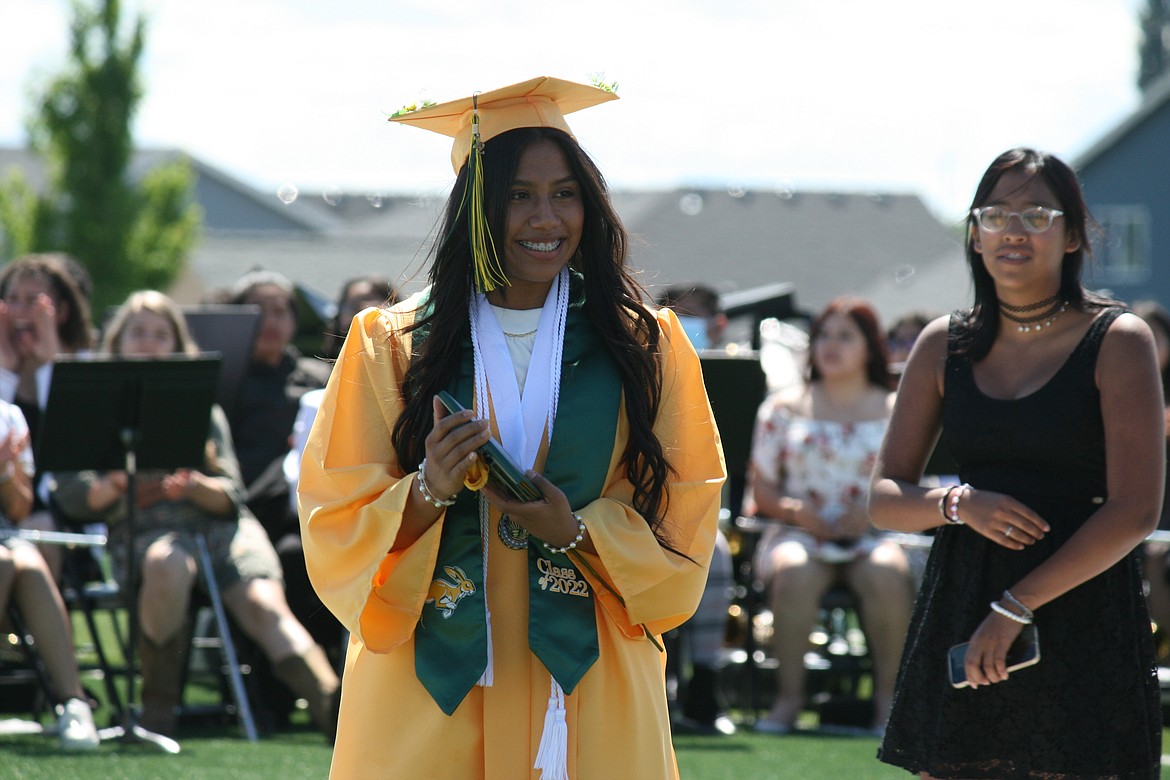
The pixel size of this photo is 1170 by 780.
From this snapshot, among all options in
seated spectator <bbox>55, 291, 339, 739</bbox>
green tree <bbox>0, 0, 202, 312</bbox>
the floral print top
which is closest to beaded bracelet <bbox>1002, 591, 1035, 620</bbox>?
seated spectator <bbox>55, 291, 339, 739</bbox>

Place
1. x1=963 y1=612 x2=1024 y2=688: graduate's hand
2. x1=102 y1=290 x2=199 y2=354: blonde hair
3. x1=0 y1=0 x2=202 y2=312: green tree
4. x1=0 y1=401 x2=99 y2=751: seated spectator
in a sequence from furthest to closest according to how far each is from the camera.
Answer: x1=0 y1=0 x2=202 y2=312: green tree < x1=102 y1=290 x2=199 y2=354: blonde hair < x1=0 y1=401 x2=99 y2=751: seated spectator < x1=963 y1=612 x2=1024 y2=688: graduate's hand

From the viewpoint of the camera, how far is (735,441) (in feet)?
23.5

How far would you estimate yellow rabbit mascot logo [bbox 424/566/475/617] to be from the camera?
268cm

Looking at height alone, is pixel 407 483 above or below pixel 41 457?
above

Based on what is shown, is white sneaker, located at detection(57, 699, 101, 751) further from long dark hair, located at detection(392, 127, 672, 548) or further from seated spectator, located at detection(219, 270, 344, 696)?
long dark hair, located at detection(392, 127, 672, 548)

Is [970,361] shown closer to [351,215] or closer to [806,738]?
[806,738]

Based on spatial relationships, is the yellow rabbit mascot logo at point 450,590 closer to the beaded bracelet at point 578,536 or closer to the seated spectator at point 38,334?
the beaded bracelet at point 578,536

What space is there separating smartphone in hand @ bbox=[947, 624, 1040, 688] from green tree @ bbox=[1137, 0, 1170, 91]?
7208 centimetres

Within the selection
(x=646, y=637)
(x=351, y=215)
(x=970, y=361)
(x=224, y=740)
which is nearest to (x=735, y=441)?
(x=224, y=740)

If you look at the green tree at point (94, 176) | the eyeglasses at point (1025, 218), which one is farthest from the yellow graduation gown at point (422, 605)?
the green tree at point (94, 176)

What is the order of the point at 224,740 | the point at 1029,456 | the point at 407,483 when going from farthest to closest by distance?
the point at 224,740, the point at 1029,456, the point at 407,483

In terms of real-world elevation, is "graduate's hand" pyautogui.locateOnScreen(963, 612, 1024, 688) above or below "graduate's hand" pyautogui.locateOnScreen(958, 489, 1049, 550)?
below

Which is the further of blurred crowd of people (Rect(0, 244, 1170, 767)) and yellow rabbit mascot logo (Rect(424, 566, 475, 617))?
blurred crowd of people (Rect(0, 244, 1170, 767))

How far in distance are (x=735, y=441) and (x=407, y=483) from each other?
4637 millimetres
